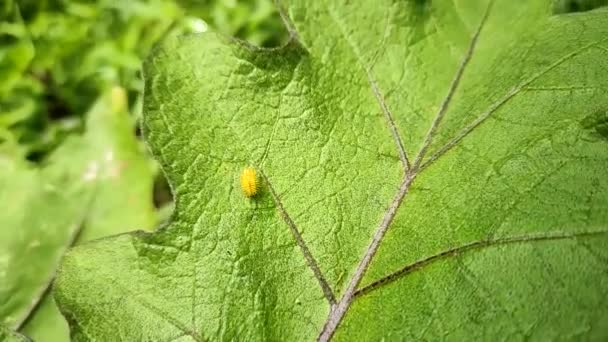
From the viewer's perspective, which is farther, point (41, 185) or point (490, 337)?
point (41, 185)

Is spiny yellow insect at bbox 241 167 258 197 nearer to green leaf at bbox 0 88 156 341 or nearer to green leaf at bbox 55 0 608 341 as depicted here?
green leaf at bbox 55 0 608 341

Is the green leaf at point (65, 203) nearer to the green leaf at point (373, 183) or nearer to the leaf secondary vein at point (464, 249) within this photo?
the green leaf at point (373, 183)

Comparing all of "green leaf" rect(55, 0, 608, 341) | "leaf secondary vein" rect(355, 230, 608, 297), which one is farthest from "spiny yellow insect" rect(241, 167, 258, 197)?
"leaf secondary vein" rect(355, 230, 608, 297)

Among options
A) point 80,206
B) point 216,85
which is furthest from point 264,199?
point 80,206

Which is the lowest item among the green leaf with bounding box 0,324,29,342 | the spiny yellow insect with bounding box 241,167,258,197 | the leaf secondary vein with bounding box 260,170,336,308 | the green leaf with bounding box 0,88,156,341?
the green leaf with bounding box 0,88,156,341

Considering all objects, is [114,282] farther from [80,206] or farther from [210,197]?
[80,206]

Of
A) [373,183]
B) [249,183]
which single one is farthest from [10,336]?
[373,183]
